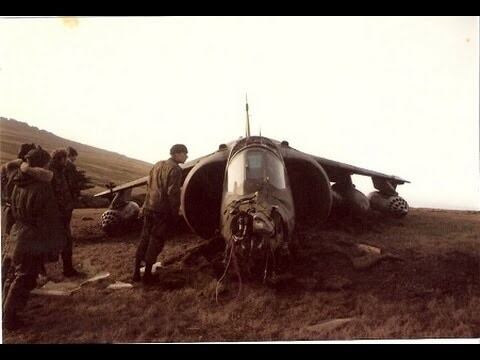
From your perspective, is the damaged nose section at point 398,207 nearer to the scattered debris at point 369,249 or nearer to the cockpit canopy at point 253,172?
the scattered debris at point 369,249

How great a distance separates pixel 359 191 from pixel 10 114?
6.88 m

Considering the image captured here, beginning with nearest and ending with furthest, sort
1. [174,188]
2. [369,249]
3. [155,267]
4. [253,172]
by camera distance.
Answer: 1. [253,172]
2. [174,188]
3. [155,267]
4. [369,249]

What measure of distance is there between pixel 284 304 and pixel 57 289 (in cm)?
327

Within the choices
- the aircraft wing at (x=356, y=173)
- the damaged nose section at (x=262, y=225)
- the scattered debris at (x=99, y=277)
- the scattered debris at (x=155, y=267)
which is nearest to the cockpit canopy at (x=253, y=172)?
the damaged nose section at (x=262, y=225)

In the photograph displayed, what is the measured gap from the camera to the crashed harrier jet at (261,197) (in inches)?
248

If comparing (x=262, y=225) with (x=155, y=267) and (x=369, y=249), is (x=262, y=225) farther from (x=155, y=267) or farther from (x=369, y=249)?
(x=369, y=249)

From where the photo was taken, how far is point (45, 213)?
21.1 feet

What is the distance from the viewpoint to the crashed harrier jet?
6.30 m

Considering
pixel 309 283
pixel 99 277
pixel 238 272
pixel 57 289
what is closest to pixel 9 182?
pixel 57 289

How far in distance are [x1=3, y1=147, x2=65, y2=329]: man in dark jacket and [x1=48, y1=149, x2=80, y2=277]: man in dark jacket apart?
0.84 meters

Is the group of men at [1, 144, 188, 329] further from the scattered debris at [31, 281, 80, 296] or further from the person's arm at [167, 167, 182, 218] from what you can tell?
the scattered debris at [31, 281, 80, 296]

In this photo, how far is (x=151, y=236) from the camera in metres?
7.26
